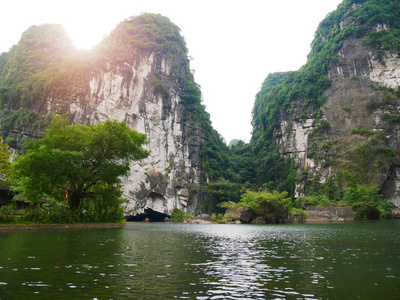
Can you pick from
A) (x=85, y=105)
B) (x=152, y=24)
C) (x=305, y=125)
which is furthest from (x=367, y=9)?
(x=85, y=105)

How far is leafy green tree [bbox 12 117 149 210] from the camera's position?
58.7 feet

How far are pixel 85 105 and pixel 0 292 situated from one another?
160ft

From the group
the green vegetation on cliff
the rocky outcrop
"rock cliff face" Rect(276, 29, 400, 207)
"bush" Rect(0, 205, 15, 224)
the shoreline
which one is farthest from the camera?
the green vegetation on cliff

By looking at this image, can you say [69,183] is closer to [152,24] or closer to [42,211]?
[42,211]

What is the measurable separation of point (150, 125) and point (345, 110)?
126ft

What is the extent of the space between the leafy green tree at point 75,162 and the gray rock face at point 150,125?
25.9 metres

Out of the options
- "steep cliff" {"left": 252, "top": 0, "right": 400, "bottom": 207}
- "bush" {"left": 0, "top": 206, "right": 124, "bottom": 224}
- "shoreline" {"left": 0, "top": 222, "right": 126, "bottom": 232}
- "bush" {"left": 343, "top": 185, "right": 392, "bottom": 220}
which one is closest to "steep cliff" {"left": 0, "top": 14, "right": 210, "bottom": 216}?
"steep cliff" {"left": 252, "top": 0, "right": 400, "bottom": 207}

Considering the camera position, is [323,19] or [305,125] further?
[323,19]

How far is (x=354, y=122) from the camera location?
55.3m

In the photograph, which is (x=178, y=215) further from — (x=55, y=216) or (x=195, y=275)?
(x=195, y=275)

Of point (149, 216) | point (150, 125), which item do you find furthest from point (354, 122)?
point (149, 216)

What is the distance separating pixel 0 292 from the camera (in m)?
4.22

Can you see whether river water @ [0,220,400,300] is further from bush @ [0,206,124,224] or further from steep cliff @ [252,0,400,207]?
steep cliff @ [252,0,400,207]

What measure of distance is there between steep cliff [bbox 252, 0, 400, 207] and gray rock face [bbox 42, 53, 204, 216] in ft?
65.5
